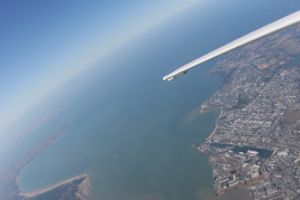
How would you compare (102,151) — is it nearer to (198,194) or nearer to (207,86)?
(207,86)

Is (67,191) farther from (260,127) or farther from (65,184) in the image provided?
(260,127)

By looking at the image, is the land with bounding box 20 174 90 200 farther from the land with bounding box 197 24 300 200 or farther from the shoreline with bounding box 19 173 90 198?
the land with bounding box 197 24 300 200

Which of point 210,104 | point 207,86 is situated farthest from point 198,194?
point 207,86

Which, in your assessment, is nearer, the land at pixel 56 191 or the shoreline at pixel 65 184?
the land at pixel 56 191

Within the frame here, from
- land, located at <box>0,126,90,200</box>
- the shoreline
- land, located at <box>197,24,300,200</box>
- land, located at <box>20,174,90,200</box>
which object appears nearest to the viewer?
land, located at <box>197,24,300,200</box>

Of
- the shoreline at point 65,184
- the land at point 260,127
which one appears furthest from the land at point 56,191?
the land at point 260,127

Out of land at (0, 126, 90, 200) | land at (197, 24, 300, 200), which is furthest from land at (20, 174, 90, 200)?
land at (197, 24, 300, 200)

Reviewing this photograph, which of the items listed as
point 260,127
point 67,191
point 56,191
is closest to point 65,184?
point 56,191

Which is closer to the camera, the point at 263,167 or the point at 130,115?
the point at 263,167

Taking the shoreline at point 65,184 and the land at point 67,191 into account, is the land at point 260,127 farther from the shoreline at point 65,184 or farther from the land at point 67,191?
the shoreline at point 65,184
